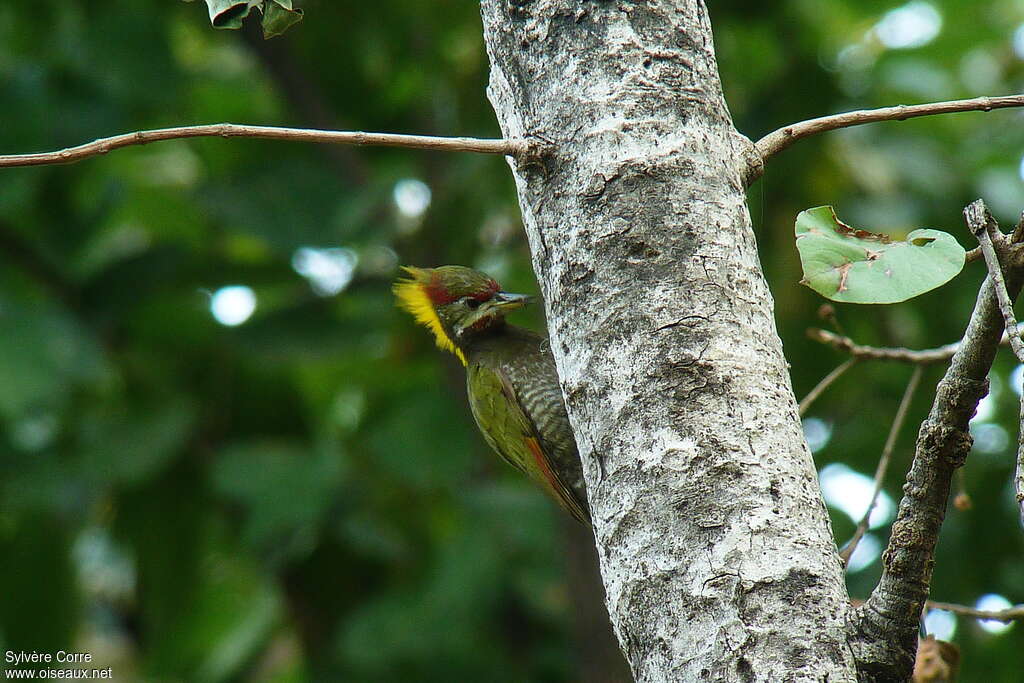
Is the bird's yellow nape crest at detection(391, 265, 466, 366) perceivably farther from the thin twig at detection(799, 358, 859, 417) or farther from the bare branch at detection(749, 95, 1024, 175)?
the bare branch at detection(749, 95, 1024, 175)

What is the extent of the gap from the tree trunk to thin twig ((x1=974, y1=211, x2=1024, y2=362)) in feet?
1.08

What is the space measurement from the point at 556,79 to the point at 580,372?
1.51ft

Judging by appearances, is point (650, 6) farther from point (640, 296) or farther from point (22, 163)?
point (22, 163)

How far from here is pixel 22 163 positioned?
4.81 feet

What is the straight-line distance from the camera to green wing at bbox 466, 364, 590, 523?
11.5ft

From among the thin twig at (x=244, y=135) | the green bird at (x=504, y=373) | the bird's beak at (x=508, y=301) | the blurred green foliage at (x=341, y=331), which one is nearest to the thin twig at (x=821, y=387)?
the thin twig at (x=244, y=135)

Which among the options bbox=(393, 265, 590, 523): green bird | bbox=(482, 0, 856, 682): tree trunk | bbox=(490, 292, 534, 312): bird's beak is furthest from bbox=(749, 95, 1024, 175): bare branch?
bbox=(490, 292, 534, 312): bird's beak

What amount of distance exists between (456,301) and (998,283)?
9.70 feet

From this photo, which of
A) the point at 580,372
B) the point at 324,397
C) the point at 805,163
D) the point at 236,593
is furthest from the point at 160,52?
the point at 580,372

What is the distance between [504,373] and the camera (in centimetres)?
380

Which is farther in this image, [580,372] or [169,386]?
[169,386]

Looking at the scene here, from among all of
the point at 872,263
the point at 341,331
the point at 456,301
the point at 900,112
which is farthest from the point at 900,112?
the point at 341,331

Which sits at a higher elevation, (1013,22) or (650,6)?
(1013,22)

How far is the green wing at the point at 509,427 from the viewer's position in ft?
11.5
